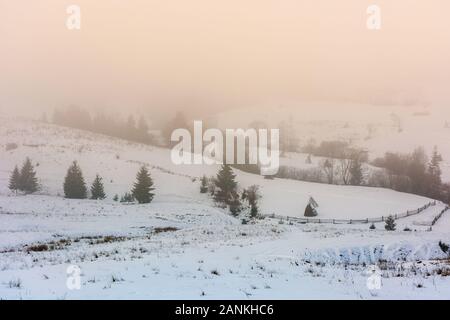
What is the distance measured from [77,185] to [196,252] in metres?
48.6

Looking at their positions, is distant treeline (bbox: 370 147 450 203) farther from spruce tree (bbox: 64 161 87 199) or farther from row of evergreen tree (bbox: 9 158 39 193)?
row of evergreen tree (bbox: 9 158 39 193)

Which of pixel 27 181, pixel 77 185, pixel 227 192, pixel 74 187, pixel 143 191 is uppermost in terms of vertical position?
pixel 27 181

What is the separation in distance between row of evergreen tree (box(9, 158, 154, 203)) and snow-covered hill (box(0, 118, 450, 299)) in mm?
2490

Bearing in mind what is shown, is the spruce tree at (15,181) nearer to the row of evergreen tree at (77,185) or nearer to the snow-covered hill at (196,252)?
the row of evergreen tree at (77,185)

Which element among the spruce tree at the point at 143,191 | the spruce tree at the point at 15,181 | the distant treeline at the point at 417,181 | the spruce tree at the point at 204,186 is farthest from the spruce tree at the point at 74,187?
the distant treeline at the point at 417,181

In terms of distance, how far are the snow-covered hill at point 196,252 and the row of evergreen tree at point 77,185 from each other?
2490 millimetres

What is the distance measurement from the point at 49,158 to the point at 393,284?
261 ft

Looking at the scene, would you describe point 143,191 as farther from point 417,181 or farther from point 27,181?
point 417,181

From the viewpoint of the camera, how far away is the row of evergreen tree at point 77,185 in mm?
62131

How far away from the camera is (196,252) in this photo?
775 inches

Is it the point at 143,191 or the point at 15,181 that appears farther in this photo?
the point at 15,181

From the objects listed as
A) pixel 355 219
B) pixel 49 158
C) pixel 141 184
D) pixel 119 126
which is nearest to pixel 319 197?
pixel 355 219

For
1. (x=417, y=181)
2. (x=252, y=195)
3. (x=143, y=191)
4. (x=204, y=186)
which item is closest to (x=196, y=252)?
(x=143, y=191)
